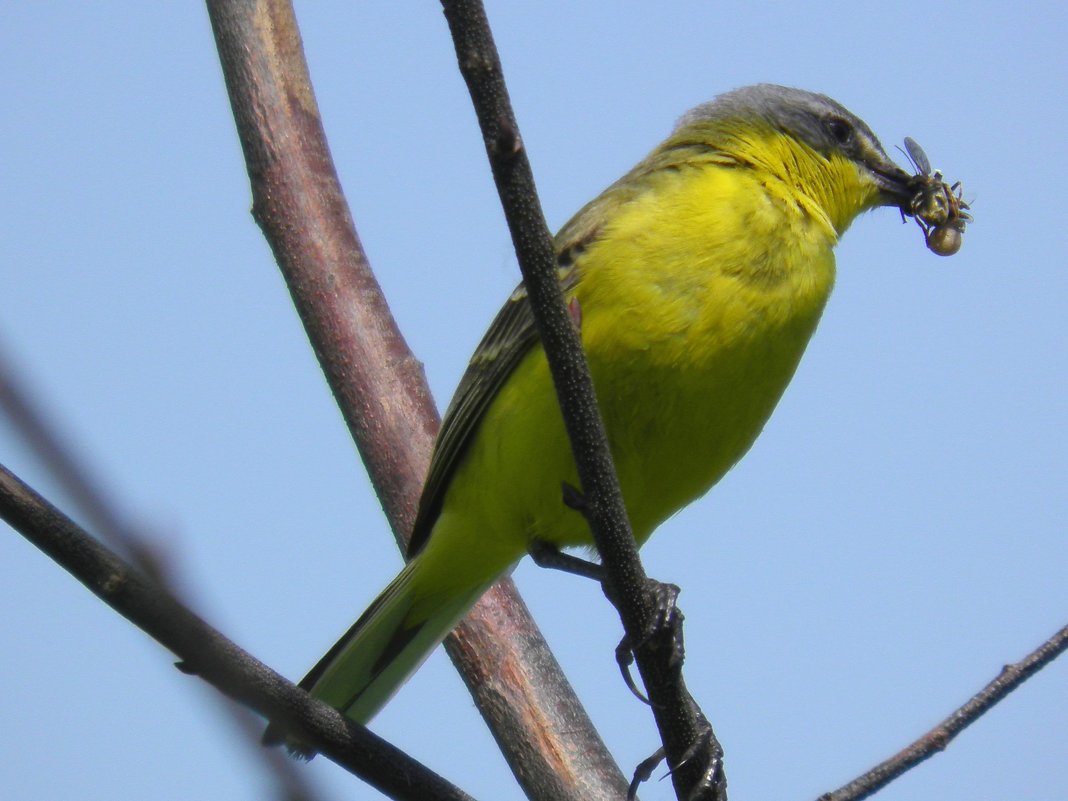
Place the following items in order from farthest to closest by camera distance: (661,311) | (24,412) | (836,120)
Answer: (836,120)
(661,311)
(24,412)

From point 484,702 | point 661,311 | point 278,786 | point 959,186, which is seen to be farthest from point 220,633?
point 959,186

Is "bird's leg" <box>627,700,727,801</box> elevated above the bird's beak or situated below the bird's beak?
below

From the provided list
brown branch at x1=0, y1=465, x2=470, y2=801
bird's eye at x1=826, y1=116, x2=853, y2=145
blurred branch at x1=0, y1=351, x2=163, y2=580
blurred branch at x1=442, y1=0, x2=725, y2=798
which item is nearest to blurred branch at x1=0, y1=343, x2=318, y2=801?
blurred branch at x1=0, y1=351, x2=163, y2=580

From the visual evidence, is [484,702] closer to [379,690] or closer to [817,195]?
[379,690]

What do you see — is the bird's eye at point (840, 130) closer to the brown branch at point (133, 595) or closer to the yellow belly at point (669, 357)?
the yellow belly at point (669, 357)

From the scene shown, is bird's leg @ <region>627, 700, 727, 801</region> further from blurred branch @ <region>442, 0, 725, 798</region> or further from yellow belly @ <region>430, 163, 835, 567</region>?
yellow belly @ <region>430, 163, 835, 567</region>

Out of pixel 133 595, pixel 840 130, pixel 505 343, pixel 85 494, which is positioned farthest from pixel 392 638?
pixel 85 494
